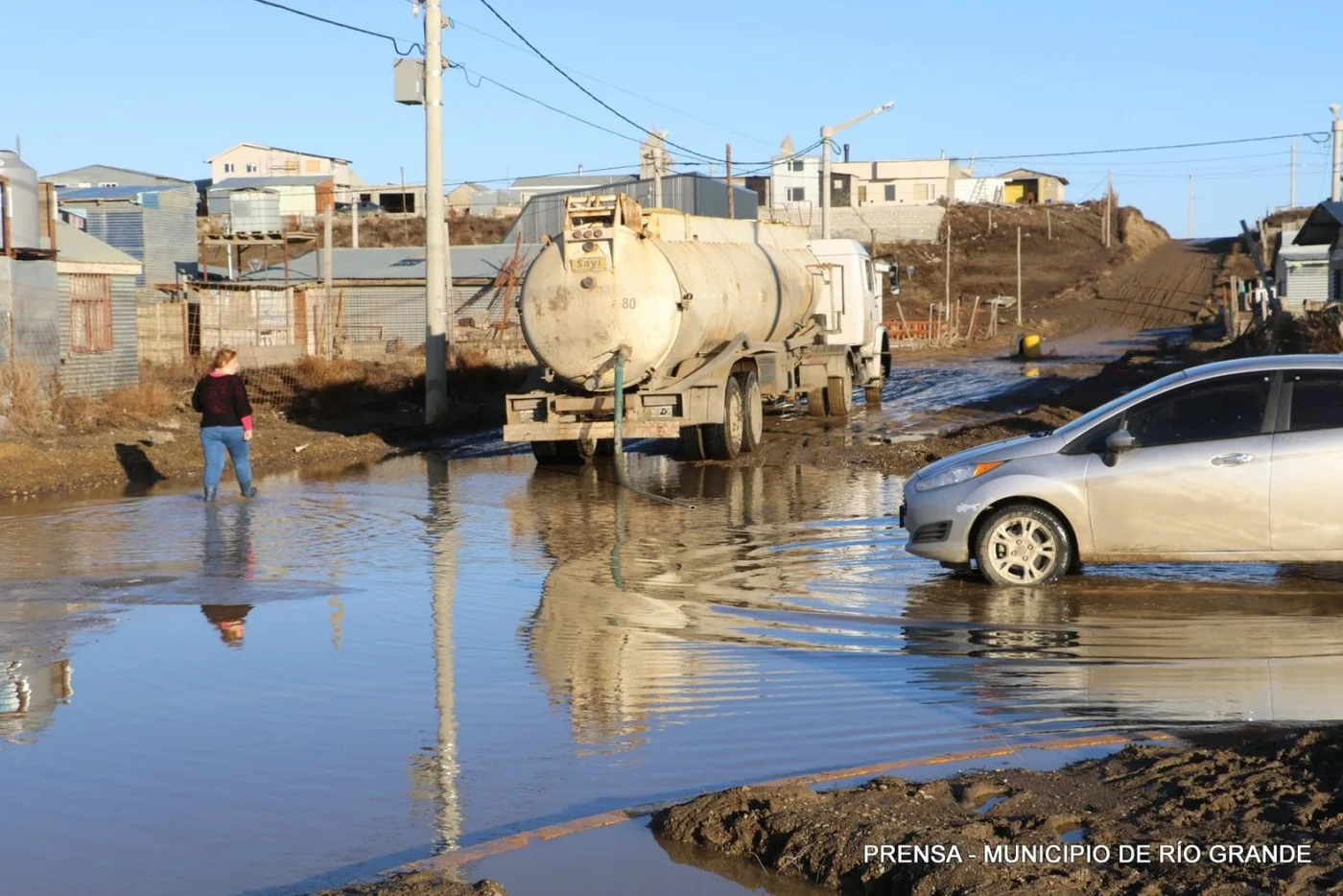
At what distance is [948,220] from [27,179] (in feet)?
306

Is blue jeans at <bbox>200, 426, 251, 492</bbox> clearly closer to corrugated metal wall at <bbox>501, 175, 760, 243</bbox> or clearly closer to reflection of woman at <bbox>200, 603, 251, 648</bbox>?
reflection of woman at <bbox>200, 603, 251, 648</bbox>

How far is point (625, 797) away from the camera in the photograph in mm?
6316

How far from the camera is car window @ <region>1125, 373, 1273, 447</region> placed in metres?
11.2

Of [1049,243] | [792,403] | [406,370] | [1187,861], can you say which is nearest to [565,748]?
[1187,861]

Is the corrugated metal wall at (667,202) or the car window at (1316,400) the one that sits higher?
the corrugated metal wall at (667,202)

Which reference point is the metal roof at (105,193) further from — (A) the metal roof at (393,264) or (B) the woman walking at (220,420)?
(B) the woman walking at (220,420)

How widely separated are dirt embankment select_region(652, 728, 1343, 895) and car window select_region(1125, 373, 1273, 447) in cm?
499

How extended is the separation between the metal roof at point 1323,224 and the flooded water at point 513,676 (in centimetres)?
2135

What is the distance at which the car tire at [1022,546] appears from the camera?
1145 centimetres

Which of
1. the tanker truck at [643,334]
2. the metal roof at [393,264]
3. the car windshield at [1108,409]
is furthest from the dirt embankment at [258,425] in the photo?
the metal roof at [393,264]

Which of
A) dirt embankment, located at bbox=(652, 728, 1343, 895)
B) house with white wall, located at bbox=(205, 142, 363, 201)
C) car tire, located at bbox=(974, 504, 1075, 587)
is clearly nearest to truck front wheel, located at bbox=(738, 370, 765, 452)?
car tire, located at bbox=(974, 504, 1075, 587)

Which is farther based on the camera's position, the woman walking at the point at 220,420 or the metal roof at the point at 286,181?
the metal roof at the point at 286,181

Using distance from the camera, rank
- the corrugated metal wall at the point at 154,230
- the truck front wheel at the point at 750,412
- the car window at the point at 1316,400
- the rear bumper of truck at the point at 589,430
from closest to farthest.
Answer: the car window at the point at 1316,400 → the rear bumper of truck at the point at 589,430 → the truck front wheel at the point at 750,412 → the corrugated metal wall at the point at 154,230

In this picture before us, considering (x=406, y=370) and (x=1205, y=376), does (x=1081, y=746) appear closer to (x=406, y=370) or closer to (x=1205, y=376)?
(x=1205, y=376)
